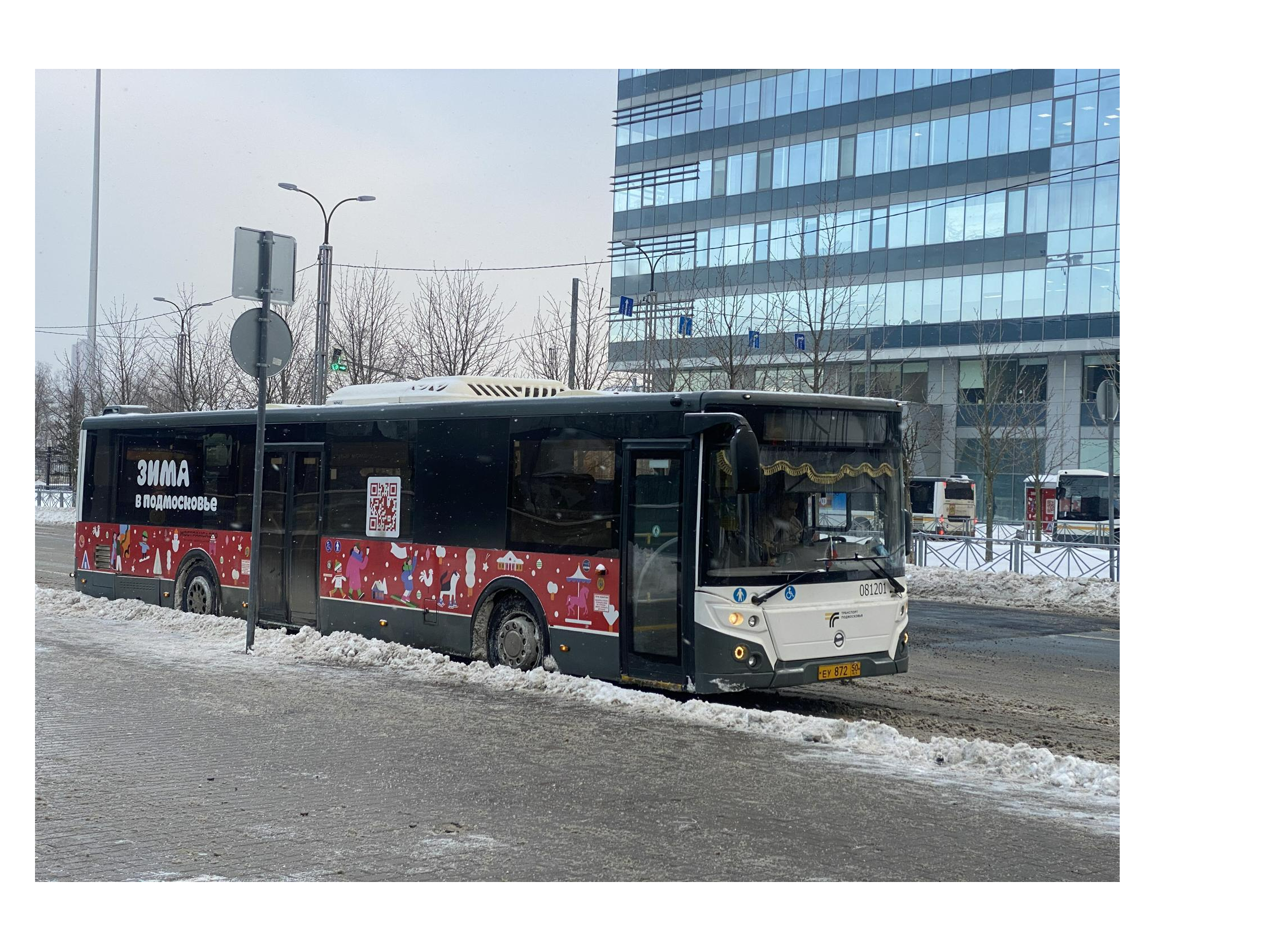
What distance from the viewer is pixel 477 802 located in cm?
710

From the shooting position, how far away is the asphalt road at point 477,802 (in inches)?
236

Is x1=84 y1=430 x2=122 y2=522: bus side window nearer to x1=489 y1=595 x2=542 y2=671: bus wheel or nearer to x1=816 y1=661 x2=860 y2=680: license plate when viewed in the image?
x1=489 y1=595 x2=542 y2=671: bus wheel

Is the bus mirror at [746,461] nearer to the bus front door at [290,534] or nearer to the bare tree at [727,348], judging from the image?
the bus front door at [290,534]

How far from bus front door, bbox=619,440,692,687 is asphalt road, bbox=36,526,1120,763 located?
1071 mm

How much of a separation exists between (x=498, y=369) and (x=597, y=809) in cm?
2841

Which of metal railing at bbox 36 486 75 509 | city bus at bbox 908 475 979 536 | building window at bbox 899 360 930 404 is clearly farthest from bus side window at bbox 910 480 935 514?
metal railing at bbox 36 486 75 509

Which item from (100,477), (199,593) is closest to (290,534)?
(199,593)

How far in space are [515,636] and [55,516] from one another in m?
44.9

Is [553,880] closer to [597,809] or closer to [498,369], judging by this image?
[597,809]

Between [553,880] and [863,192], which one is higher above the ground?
[863,192]

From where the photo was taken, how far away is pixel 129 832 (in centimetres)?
638

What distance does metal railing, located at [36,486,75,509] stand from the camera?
54.3m

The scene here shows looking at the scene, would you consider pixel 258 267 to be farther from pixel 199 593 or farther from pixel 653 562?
pixel 653 562
